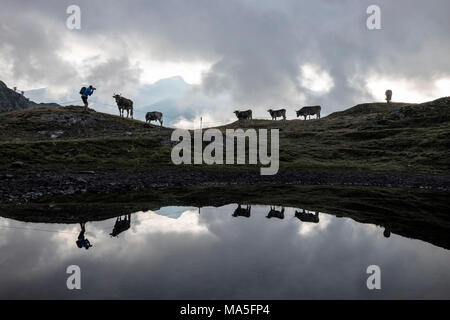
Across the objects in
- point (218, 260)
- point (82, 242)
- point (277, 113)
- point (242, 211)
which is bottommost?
point (218, 260)

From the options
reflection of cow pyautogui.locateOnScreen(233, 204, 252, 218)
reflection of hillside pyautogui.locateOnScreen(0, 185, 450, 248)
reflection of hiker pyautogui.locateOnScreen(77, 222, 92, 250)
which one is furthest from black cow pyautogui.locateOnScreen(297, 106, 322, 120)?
reflection of hiker pyautogui.locateOnScreen(77, 222, 92, 250)

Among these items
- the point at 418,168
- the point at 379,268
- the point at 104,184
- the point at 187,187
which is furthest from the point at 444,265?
the point at 418,168

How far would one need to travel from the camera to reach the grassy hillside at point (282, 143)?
1415 inches

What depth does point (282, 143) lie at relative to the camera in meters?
61.2

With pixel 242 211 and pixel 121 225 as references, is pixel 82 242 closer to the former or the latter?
pixel 121 225

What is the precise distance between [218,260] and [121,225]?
7040 millimetres

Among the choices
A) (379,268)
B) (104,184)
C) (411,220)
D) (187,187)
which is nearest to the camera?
(379,268)

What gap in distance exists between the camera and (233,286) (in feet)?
28.4

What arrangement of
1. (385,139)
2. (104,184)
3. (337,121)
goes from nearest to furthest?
(104,184) < (385,139) < (337,121)

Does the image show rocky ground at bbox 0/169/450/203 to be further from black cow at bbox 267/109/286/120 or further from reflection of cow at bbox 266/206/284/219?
black cow at bbox 267/109/286/120

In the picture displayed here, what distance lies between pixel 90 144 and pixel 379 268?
38218 millimetres

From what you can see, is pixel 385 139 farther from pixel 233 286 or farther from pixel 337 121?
pixel 233 286

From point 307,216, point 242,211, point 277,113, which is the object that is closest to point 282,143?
point 277,113

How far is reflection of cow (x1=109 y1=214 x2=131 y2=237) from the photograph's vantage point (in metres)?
14.2
